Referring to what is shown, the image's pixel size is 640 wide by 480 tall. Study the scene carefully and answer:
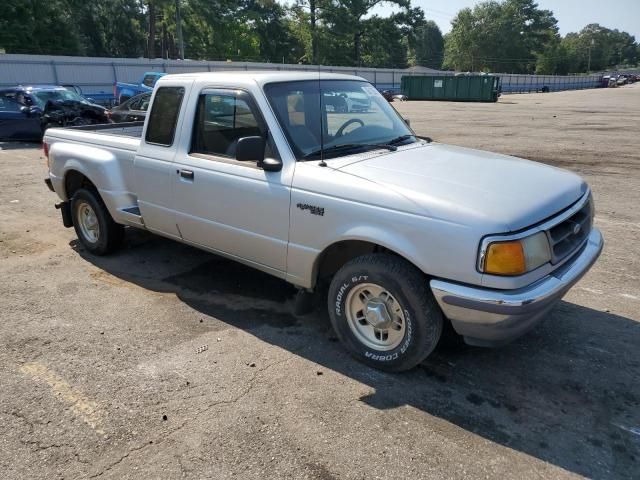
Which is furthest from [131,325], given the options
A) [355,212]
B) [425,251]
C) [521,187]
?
[521,187]

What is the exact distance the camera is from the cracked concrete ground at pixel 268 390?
272cm

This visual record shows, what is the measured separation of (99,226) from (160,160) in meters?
1.60

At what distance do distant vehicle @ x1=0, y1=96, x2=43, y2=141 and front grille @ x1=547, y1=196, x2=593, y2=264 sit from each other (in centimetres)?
1540

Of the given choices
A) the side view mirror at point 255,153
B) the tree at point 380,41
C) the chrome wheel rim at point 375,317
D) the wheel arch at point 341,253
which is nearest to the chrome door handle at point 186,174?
the side view mirror at point 255,153

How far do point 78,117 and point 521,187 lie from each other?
48.4 feet

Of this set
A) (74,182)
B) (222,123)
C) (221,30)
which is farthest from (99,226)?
(221,30)

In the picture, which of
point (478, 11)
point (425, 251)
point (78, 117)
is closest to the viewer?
point (425, 251)

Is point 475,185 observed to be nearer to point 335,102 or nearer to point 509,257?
point 509,257

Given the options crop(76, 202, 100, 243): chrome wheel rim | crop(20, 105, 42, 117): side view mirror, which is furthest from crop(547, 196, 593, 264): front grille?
crop(20, 105, 42, 117): side view mirror

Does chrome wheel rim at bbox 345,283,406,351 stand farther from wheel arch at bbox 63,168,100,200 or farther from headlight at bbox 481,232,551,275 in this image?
wheel arch at bbox 63,168,100,200

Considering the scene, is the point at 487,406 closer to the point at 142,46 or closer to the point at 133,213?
the point at 133,213

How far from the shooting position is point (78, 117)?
1498 centimetres

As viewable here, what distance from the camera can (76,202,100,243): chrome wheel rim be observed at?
5.76 meters

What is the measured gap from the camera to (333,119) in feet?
13.6
